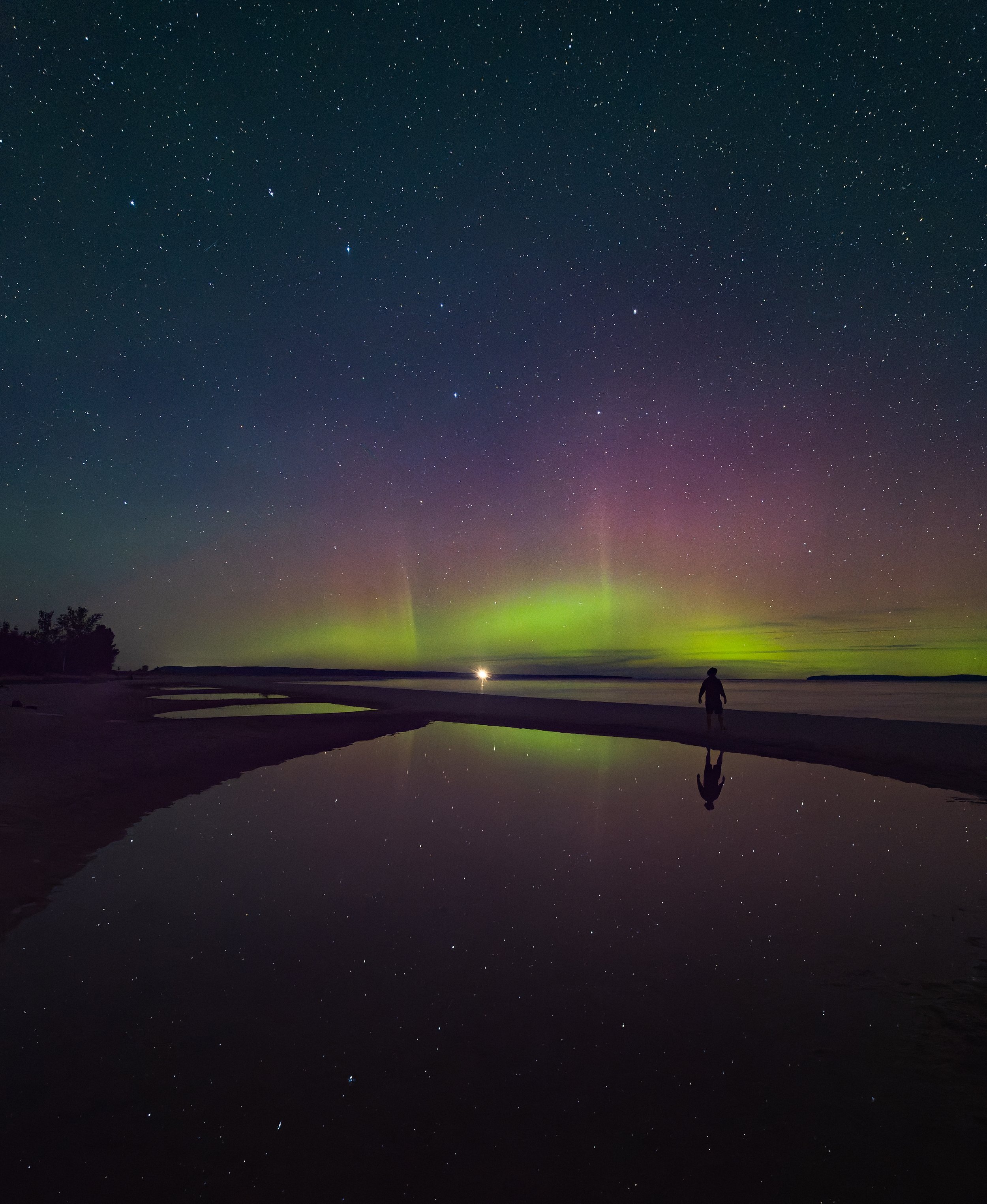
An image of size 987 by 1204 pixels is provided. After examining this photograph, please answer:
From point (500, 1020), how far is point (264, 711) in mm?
36192

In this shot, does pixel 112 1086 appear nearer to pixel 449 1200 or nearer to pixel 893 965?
pixel 449 1200

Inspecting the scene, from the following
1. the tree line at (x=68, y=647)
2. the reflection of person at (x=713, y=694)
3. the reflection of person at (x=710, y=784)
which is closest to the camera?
the reflection of person at (x=710, y=784)

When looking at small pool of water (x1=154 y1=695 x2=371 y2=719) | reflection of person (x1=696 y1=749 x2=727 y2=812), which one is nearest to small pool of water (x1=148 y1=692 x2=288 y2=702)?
small pool of water (x1=154 y1=695 x2=371 y2=719)

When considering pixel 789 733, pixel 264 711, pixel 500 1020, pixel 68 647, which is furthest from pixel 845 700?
pixel 68 647

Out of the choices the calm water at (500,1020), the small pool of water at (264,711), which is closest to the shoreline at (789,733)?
the small pool of water at (264,711)

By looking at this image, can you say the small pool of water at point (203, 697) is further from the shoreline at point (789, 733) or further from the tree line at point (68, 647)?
the tree line at point (68, 647)

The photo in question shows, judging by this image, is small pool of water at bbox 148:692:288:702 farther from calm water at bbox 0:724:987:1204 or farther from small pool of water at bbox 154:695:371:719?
calm water at bbox 0:724:987:1204

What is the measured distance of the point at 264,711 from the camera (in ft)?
126

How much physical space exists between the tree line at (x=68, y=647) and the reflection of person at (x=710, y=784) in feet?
332

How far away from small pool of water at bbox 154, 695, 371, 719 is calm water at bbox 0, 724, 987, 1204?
24993 millimetres

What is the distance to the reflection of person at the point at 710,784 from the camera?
1369cm

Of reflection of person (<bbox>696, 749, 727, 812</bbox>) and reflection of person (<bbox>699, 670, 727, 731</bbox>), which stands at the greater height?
reflection of person (<bbox>699, 670, 727, 731</bbox>)

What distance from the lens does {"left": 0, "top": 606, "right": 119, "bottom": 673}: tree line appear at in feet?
301

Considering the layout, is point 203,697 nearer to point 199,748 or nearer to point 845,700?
point 199,748
